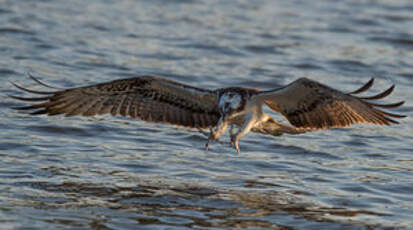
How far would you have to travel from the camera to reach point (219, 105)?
763 centimetres

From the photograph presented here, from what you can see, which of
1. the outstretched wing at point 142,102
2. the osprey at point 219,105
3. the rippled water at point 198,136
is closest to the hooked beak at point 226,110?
the osprey at point 219,105

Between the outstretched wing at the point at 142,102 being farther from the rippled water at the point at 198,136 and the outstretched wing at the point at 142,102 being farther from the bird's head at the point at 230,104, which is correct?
the rippled water at the point at 198,136

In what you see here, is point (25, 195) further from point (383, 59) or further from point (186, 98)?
point (383, 59)

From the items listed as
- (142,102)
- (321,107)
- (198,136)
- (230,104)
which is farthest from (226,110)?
(198,136)

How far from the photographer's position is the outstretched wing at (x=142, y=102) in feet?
26.0

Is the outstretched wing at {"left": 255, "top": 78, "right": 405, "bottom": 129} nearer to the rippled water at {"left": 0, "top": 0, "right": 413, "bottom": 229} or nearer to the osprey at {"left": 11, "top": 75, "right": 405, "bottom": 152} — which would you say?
the osprey at {"left": 11, "top": 75, "right": 405, "bottom": 152}

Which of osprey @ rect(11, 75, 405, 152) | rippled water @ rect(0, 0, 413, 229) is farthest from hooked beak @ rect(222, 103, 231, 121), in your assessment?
rippled water @ rect(0, 0, 413, 229)

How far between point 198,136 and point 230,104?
2.26 m

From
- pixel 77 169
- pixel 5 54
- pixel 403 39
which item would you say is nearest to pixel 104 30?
pixel 5 54

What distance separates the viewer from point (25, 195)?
6957 millimetres

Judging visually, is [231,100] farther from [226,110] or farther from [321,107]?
[321,107]

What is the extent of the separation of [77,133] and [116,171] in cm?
151

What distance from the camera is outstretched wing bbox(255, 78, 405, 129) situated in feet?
24.6

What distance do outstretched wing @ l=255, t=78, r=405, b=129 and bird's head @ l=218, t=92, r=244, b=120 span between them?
0.24 m
